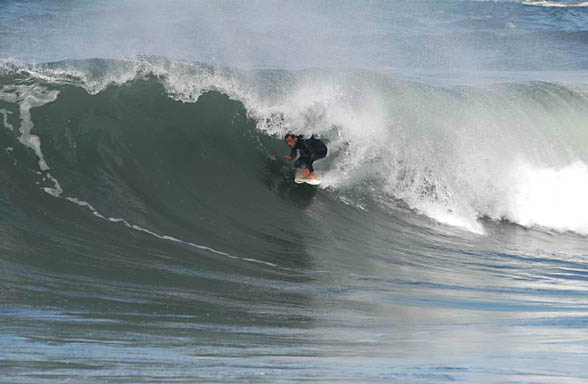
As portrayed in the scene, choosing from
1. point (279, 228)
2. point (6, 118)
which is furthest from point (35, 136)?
point (279, 228)

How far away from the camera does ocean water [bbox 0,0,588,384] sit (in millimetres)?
5969

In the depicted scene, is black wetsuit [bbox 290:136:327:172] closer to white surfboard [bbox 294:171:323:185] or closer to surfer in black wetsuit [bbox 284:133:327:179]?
surfer in black wetsuit [bbox 284:133:327:179]

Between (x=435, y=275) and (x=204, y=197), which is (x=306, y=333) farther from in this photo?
(x=204, y=197)

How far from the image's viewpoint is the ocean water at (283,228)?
5.97m

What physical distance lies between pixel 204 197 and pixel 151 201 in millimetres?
801

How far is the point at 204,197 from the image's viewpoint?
11.7 m

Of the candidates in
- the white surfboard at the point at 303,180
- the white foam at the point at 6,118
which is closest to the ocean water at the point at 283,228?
the white foam at the point at 6,118

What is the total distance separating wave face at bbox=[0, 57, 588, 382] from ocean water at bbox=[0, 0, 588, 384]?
0.03 meters

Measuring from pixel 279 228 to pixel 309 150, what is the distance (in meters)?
1.20

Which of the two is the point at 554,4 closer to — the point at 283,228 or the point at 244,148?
the point at 244,148

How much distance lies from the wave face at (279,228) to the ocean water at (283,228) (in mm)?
34

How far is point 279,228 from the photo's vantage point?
37.0 ft

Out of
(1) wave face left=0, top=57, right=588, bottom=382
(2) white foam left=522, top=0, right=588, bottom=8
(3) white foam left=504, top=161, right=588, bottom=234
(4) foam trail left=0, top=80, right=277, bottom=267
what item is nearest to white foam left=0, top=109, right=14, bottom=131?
(4) foam trail left=0, top=80, right=277, bottom=267

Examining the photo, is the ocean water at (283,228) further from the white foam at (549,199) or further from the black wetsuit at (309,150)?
the black wetsuit at (309,150)
